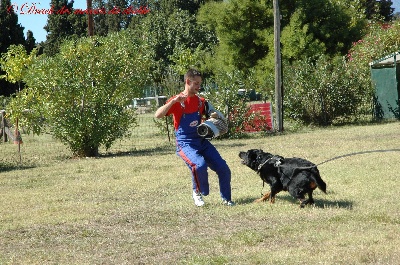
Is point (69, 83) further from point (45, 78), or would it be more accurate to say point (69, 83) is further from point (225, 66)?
point (225, 66)

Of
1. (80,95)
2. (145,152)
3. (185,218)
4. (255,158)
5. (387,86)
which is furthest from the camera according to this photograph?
(387,86)

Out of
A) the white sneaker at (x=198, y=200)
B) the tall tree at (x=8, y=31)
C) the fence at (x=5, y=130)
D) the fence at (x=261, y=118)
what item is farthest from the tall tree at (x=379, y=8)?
the white sneaker at (x=198, y=200)

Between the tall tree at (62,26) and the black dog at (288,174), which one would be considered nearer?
the black dog at (288,174)

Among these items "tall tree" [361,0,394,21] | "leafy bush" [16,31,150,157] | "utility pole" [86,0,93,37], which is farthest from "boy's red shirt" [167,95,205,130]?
"tall tree" [361,0,394,21]

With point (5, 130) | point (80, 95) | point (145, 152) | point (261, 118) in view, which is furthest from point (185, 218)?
point (5, 130)

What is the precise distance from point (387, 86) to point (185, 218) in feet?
58.2

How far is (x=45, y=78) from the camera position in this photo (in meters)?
17.0

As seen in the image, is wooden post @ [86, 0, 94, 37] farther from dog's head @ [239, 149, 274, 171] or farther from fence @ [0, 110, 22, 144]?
dog's head @ [239, 149, 274, 171]

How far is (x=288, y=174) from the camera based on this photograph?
8.45m

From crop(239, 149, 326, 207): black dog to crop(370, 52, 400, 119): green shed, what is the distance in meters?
16.4

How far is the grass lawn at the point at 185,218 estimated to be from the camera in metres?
6.31

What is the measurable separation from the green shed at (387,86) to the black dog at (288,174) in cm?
1636

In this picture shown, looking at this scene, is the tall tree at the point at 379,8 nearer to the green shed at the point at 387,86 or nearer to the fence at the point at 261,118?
the green shed at the point at 387,86

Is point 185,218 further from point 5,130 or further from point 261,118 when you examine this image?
point 5,130
